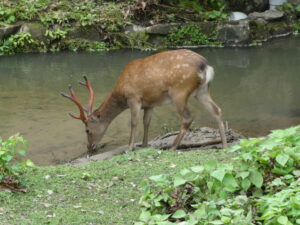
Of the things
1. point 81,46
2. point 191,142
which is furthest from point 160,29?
point 191,142

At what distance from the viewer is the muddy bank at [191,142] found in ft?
27.0

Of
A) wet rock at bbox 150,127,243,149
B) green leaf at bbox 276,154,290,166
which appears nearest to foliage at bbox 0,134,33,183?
green leaf at bbox 276,154,290,166

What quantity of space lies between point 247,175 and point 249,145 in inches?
10.0

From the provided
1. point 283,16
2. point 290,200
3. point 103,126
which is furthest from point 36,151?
point 283,16

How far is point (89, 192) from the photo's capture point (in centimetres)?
567

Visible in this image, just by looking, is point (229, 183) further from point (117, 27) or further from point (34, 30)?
point (34, 30)

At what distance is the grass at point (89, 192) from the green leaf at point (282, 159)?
1380mm

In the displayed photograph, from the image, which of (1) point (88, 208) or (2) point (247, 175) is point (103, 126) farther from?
(2) point (247, 175)

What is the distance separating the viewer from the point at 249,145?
461 centimetres

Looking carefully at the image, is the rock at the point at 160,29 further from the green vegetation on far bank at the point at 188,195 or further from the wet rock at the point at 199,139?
the green vegetation on far bank at the point at 188,195

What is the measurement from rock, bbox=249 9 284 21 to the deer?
950 centimetres

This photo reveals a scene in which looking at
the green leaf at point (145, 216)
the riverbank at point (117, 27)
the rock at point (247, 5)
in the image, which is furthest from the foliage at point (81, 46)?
the green leaf at point (145, 216)

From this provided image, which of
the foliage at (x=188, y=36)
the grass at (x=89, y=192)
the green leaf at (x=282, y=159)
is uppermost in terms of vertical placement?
the green leaf at (x=282, y=159)

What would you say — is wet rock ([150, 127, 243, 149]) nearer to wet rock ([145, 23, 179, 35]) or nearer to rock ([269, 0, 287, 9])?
wet rock ([145, 23, 179, 35])
